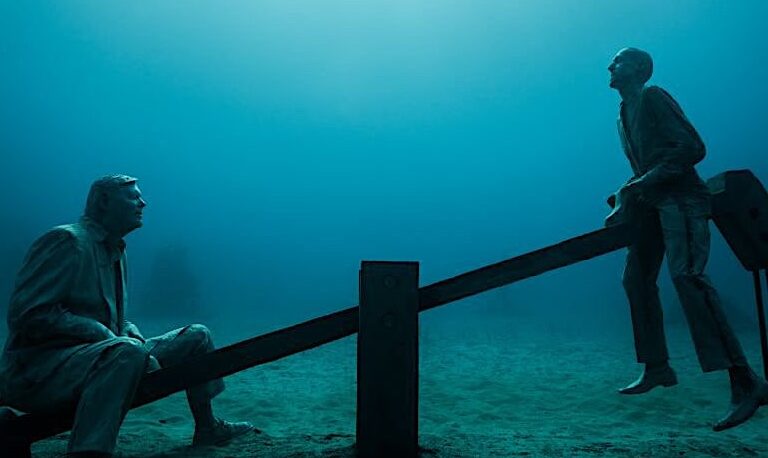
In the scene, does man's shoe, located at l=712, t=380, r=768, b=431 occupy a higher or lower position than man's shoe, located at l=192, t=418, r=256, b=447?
higher

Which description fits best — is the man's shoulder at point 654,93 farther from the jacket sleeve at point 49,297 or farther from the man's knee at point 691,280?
the jacket sleeve at point 49,297

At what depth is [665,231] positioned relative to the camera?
3227 mm

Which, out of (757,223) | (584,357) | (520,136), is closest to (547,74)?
(520,136)

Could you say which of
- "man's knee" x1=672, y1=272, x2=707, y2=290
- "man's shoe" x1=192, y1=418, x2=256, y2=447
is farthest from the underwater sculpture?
"man's shoe" x1=192, y1=418, x2=256, y2=447

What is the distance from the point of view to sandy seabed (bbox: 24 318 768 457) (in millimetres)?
3119

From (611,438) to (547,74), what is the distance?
110 meters

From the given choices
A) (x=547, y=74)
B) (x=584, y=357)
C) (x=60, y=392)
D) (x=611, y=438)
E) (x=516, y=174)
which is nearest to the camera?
(x=60, y=392)

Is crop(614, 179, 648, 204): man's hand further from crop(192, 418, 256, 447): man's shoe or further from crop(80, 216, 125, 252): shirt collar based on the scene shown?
crop(80, 216, 125, 252): shirt collar

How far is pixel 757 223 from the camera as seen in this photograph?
3.26 meters

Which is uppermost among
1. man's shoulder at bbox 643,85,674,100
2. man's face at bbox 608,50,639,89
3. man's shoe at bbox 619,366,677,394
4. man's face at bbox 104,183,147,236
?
man's face at bbox 608,50,639,89

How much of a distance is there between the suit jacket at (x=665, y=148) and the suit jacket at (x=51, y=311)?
131 inches

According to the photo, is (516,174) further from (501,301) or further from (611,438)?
(611,438)

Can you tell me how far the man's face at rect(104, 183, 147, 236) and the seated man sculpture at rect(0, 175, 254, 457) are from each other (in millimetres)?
11

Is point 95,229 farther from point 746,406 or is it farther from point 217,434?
point 746,406
